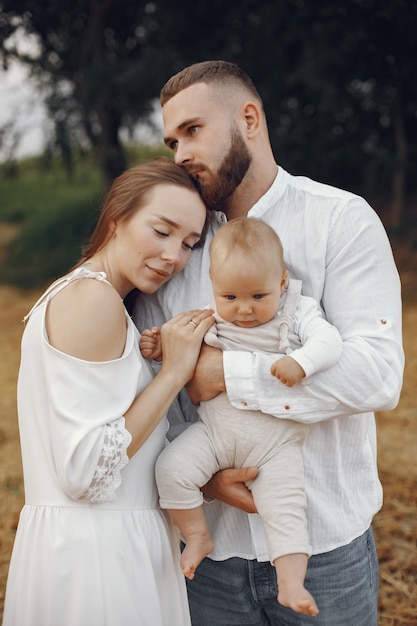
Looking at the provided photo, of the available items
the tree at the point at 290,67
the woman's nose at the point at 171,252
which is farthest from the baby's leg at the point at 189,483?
the tree at the point at 290,67

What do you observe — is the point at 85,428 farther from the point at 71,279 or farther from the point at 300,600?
the point at 300,600

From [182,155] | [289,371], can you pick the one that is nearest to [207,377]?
[289,371]

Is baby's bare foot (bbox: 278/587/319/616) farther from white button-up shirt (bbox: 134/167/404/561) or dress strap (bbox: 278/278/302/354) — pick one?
dress strap (bbox: 278/278/302/354)

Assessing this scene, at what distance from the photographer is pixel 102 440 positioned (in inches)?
75.4

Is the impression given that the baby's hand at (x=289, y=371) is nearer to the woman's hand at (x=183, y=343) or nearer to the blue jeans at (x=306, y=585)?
the woman's hand at (x=183, y=343)

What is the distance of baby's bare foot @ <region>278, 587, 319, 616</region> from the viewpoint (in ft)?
6.34

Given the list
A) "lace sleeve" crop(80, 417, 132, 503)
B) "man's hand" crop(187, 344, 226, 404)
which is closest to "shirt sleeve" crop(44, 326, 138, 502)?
"lace sleeve" crop(80, 417, 132, 503)

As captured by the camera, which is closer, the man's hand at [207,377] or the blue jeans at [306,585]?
the man's hand at [207,377]

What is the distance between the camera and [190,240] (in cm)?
223

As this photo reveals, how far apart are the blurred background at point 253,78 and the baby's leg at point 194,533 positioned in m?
5.22

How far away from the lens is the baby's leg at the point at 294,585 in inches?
76.3

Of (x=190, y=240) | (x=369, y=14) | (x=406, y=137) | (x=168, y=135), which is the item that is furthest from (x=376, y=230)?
(x=406, y=137)

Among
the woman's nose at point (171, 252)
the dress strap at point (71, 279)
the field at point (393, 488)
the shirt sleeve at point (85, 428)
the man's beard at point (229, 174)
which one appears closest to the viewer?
the shirt sleeve at point (85, 428)

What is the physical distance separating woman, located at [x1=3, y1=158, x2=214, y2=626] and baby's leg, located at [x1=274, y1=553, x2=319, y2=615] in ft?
1.10
